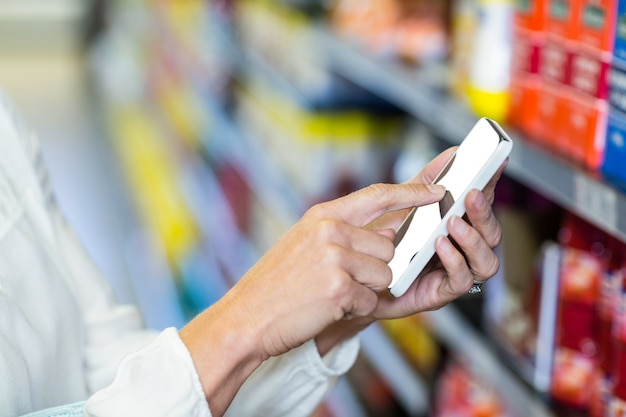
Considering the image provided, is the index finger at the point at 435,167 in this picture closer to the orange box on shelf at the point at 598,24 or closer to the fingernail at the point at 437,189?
the fingernail at the point at 437,189

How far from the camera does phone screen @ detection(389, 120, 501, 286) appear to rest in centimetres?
105

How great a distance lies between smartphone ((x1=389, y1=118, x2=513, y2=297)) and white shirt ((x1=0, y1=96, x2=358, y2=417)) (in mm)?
250

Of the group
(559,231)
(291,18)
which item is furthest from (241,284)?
(291,18)

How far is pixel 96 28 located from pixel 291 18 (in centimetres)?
760

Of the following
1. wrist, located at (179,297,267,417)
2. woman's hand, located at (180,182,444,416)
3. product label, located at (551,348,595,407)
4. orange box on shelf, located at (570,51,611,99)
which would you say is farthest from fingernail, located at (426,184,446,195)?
product label, located at (551,348,595,407)

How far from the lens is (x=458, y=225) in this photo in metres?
1.04

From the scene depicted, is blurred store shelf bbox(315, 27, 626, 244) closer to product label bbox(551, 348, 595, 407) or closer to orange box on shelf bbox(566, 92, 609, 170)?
orange box on shelf bbox(566, 92, 609, 170)

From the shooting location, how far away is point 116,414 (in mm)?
1032

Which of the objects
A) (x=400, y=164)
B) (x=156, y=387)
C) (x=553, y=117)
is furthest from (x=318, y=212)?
(x=400, y=164)

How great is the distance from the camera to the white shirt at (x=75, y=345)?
3.40ft

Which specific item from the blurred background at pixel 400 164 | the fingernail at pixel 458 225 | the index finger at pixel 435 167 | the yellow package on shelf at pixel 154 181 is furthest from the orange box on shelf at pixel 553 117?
the yellow package on shelf at pixel 154 181

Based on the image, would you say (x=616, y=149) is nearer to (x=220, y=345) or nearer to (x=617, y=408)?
A: (x=617, y=408)

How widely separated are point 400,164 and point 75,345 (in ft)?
4.21

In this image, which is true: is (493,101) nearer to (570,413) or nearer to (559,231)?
(559,231)
